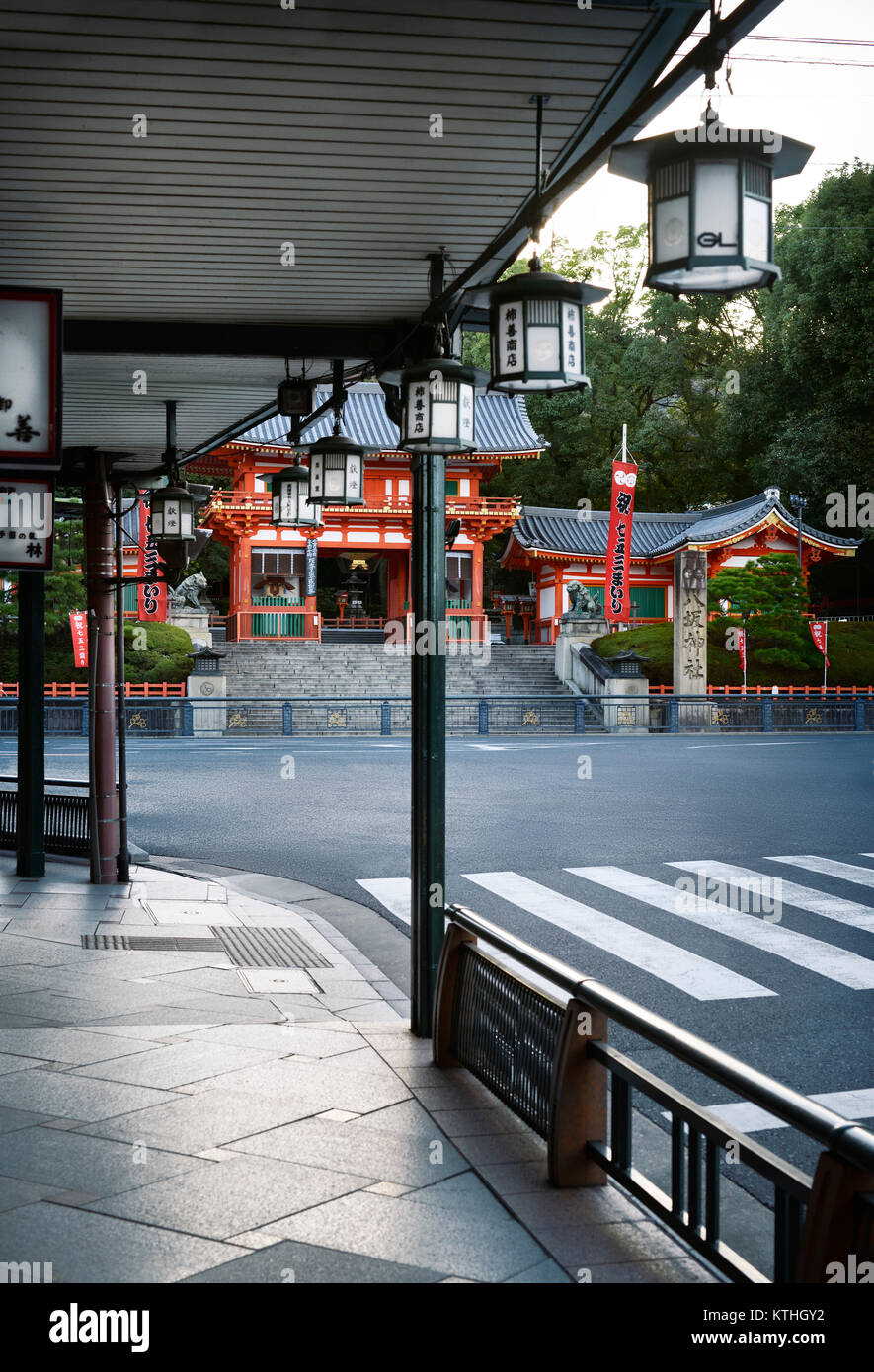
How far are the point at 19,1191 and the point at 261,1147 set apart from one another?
923 mm

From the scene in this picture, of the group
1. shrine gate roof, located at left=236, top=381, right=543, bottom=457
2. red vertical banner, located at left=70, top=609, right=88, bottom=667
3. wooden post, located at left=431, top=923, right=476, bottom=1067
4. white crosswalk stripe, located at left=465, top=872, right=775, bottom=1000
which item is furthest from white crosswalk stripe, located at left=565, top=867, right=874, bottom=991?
shrine gate roof, located at left=236, top=381, right=543, bottom=457

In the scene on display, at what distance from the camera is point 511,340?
16.1 feet

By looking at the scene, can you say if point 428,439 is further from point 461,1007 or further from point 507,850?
point 507,850

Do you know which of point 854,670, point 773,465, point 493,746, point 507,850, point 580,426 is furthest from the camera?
point 580,426

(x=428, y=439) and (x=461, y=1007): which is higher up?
(x=428, y=439)

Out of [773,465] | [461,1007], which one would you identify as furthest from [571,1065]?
[773,465]

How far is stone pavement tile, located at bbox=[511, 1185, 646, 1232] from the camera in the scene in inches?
164

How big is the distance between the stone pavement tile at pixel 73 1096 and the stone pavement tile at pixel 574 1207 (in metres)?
1.83

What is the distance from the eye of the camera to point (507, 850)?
42.7 feet

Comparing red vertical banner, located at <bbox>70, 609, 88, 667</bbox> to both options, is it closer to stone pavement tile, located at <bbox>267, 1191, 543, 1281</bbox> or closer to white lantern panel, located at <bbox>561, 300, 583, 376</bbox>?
white lantern panel, located at <bbox>561, 300, 583, 376</bbox>

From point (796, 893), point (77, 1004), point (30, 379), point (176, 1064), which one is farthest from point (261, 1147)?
point (796, 893)

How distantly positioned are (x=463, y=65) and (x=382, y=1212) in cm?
401

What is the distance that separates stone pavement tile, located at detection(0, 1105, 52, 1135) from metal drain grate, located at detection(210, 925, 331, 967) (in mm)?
3075

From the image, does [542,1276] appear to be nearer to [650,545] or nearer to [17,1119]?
[17,1119]
